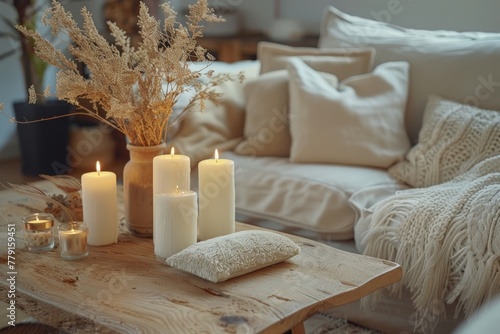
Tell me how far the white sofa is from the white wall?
0.65 m

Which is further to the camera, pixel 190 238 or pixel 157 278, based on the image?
pixel 190 238

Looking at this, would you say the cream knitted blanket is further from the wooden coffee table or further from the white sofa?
the wooden coffee table

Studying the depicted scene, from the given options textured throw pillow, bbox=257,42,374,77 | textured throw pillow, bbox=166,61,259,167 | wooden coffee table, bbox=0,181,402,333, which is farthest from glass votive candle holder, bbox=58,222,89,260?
textured throw pillow, bbox=257,42,374,77

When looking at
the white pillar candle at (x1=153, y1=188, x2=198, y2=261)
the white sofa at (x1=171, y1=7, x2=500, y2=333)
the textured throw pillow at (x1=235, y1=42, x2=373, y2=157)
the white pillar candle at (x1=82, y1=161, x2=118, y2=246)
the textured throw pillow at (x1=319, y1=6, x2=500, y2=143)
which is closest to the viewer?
the white pillar candle at (x1=153, y1=188, x2=198, y2=261)

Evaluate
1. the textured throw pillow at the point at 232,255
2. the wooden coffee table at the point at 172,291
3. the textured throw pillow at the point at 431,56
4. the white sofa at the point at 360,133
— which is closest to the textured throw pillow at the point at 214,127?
the white sofa at the point at 360,133

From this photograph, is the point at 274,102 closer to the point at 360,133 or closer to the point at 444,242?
the point at 360,133

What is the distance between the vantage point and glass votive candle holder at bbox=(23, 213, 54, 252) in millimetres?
1471

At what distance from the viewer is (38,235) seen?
4.83ft

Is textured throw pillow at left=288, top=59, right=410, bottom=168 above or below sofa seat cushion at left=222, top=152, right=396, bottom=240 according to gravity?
above

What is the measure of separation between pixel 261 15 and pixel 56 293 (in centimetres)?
283

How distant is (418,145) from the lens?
2146 mm

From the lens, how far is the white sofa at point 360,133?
1919 mm

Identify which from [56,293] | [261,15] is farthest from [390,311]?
[261,15]

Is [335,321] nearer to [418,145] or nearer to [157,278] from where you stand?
[418,145]
